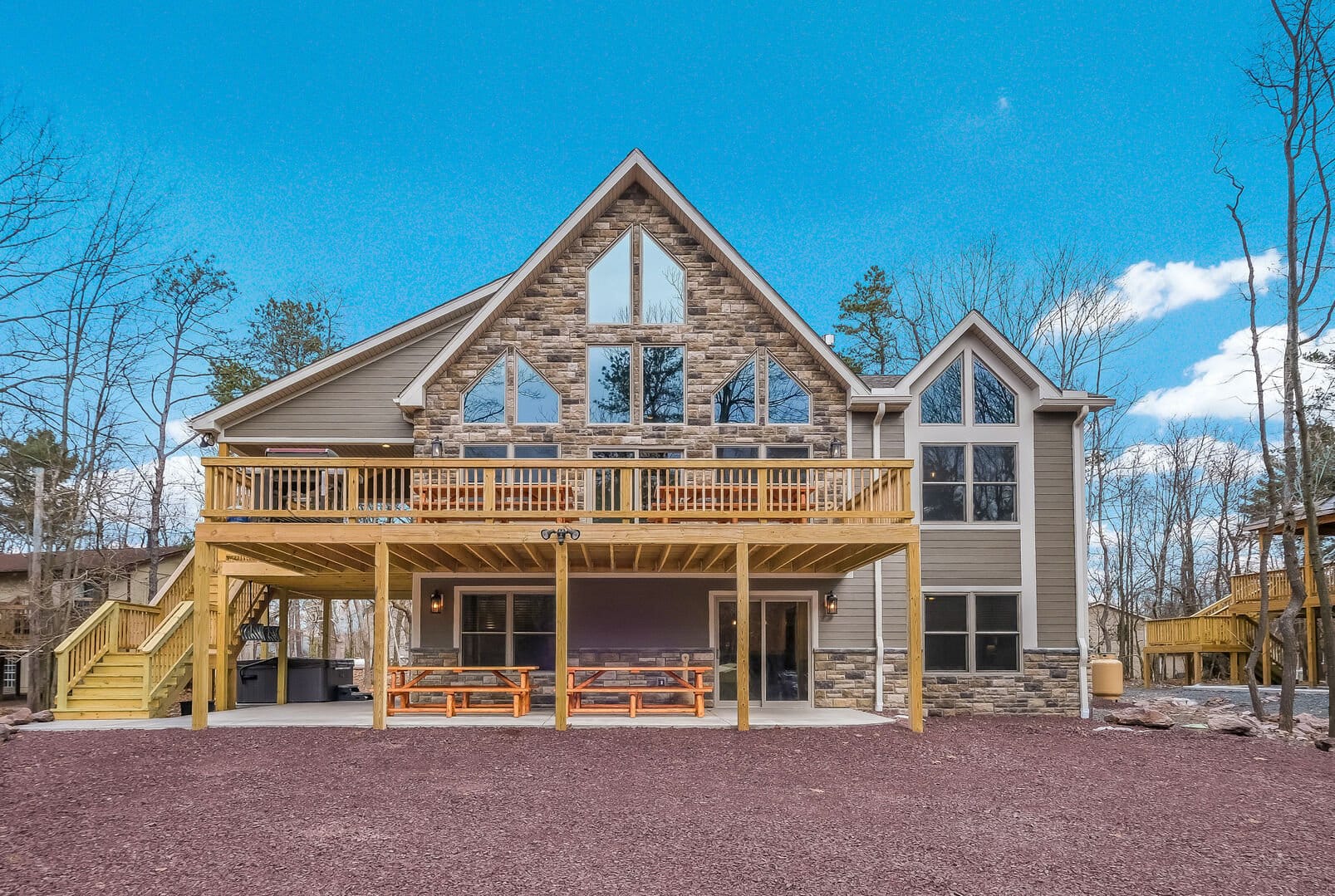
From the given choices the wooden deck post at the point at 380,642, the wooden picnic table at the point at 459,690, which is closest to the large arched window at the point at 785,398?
the wooden picnic table at the point at 459,690

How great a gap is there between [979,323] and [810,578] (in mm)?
4965

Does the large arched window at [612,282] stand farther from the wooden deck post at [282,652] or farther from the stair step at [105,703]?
the stair step at [105,703]

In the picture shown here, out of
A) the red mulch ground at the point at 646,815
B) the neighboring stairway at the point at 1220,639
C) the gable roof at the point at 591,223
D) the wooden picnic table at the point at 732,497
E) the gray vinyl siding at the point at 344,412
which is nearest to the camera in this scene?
the red mulch ground at the point at 646,815

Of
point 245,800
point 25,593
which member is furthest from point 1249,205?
point 25,593

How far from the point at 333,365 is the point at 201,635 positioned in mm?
5959

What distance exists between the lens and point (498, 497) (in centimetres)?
1342

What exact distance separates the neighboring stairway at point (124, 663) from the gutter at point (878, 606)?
9935 mm

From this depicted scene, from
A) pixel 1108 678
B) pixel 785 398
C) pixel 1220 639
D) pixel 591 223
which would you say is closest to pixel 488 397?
pixel 591 223

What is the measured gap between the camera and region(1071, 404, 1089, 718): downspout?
1567cm

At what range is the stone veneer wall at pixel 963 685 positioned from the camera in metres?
15.5

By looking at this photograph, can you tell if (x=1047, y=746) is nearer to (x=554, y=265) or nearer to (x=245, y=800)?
(x=245, y=800)

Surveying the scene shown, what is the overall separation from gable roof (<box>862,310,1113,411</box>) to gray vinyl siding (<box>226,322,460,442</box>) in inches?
317

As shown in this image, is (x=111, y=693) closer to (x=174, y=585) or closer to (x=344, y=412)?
(x=174, y=585)

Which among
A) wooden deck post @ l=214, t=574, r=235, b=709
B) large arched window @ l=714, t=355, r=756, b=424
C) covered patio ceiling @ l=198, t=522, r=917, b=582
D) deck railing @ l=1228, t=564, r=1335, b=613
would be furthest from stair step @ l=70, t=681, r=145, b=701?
deck railing @ l=1228, t=564, r=1335, b=613
